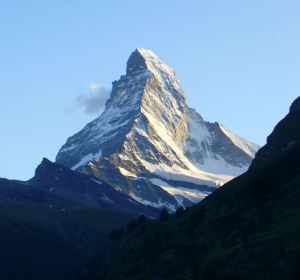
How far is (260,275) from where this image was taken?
191m

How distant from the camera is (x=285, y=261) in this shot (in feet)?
625

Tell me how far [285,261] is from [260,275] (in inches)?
231
